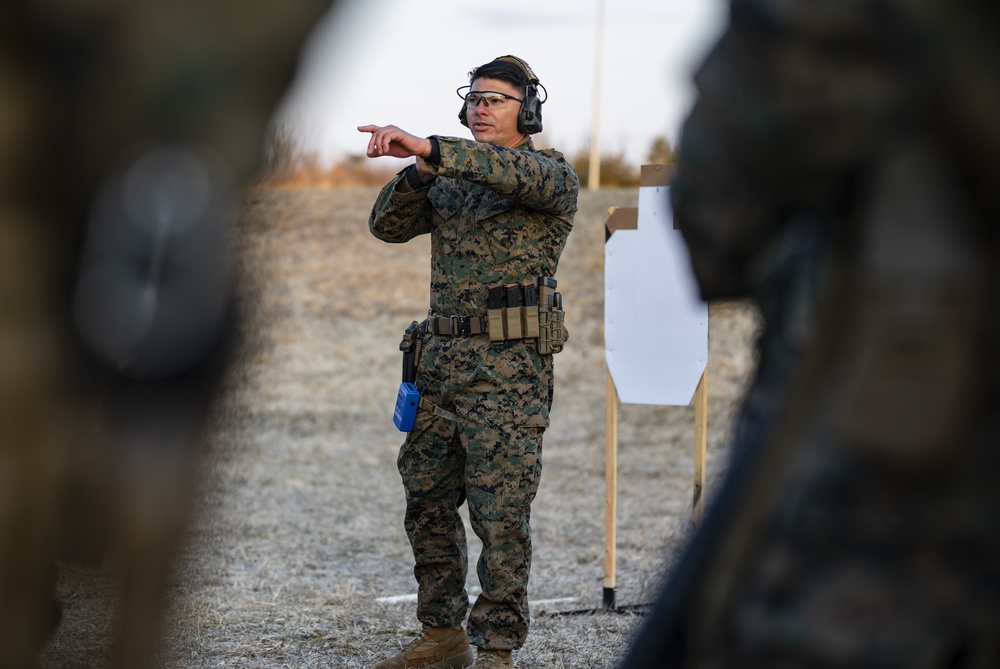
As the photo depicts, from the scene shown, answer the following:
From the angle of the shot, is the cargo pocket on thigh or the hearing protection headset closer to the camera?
the cargo pocket on thigh

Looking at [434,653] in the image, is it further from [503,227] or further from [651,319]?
[651,319]

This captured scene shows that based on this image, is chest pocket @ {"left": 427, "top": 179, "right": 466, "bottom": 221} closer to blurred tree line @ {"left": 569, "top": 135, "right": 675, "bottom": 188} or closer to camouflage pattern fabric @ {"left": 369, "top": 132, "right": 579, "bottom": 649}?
camouflage pattern fabric @ {"left": 369, "top": 132, "right": 579, "bottom": 649}

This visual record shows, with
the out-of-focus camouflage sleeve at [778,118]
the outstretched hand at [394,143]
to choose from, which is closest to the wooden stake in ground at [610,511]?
the outstretched hand at [394,143]

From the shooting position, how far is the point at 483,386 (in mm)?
3865

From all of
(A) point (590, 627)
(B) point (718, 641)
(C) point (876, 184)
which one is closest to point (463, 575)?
(A) point (590, 627)

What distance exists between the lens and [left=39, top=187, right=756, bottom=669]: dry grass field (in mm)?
1838

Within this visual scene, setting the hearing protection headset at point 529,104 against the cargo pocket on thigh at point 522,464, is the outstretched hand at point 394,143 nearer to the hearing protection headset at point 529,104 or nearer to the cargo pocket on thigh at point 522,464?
the hearing protection headset at point 529,104

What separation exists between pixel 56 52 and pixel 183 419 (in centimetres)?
50

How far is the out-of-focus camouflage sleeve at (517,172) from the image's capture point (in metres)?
3.62

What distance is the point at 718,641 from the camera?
1428mm

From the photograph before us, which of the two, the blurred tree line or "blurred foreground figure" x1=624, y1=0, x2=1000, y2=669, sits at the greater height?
the blurred tree line

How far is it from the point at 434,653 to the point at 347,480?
15.8ft

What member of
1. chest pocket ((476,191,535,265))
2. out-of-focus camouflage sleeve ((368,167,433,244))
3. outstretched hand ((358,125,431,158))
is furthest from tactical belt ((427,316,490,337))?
outstretched hand ((358,125,431,158))

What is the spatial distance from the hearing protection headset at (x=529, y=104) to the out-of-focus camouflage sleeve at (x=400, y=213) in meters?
0.45
